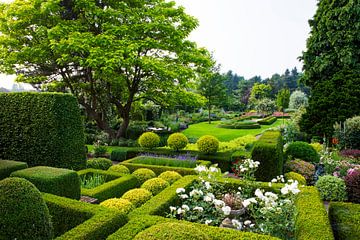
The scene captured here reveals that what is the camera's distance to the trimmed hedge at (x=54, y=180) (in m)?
4.92

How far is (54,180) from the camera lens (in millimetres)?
4992

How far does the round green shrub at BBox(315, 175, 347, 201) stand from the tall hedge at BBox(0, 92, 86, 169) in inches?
287

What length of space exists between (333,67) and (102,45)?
13.3 m

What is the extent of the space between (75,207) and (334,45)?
646 inches

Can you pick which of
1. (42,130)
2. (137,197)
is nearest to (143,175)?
(137,197)

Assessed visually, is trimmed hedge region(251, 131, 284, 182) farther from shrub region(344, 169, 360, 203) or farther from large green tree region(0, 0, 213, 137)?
large green tree region(0, 0, 213, 137)

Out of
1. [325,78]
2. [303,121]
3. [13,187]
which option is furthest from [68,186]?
[325,78]

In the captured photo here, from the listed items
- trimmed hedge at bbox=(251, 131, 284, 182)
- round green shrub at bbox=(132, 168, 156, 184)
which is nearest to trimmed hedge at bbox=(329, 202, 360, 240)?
trimmed hedge at bbox=(251, 131, 284, 182)

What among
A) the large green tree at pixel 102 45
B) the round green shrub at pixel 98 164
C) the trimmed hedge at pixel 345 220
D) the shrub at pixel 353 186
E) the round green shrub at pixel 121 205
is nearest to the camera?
the trimmed hedge at pixel 345 220

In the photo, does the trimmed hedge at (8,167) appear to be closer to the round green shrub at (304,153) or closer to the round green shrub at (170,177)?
the round green shrub at (170,177)

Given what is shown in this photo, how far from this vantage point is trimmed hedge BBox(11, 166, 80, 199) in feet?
16.1

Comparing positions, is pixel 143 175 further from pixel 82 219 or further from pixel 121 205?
pixel 82 219

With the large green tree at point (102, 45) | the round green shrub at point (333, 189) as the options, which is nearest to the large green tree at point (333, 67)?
the large green tree at point (102, 45)

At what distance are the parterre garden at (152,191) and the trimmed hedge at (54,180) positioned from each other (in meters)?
0.02
